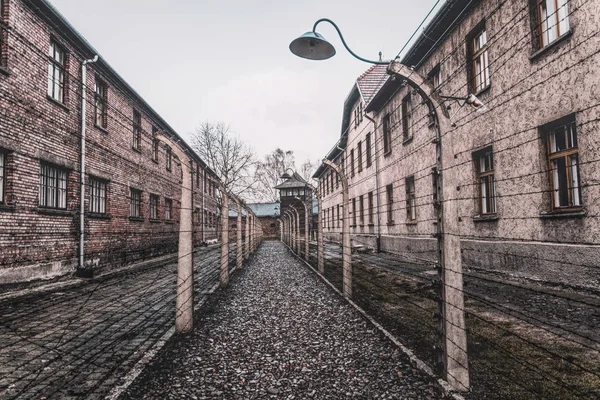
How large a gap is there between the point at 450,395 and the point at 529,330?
222 centimetres

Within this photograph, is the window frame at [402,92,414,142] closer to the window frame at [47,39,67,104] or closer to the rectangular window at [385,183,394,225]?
the rectangular window at [385,183,394,225]

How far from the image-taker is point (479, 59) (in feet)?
32.0

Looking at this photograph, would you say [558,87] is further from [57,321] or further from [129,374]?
[57,321]

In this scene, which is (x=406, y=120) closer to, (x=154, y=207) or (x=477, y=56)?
(x=477, y=56)

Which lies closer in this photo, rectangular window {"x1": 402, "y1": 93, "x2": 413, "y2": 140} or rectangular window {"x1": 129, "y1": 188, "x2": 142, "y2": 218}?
rectangular window {"x1": 402, "y1": 93, "x2": 413, "y2": 140}

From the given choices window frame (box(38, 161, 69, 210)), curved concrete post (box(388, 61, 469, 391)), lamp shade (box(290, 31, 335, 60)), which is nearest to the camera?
curved concrete post (box(388, 61, 469, 391))

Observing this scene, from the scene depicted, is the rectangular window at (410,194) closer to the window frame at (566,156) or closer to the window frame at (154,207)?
the window frame at (566,156)

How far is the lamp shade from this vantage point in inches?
197

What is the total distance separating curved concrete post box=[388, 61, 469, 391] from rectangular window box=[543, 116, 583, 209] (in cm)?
486

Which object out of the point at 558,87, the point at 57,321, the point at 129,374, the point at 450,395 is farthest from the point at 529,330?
the point at 57,321

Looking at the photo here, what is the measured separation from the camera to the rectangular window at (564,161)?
674cm

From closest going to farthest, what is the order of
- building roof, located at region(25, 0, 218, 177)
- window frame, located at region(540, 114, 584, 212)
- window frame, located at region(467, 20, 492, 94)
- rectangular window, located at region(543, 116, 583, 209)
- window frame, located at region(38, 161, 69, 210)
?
1. window frame, located at region(540, 114, 584, 212)
2. rectangular window, located at region(543, 116, 583, 209)
3. building roof, located at region(25, 0, 218, 177)
4. window frame, located at region(38, 161, 69, 210)
5. window frame, located at region(467, 20, 492, 94)

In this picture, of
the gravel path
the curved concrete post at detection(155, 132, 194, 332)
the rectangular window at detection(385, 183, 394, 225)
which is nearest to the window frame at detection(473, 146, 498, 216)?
the gravel path

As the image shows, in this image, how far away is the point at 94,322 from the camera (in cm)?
525
